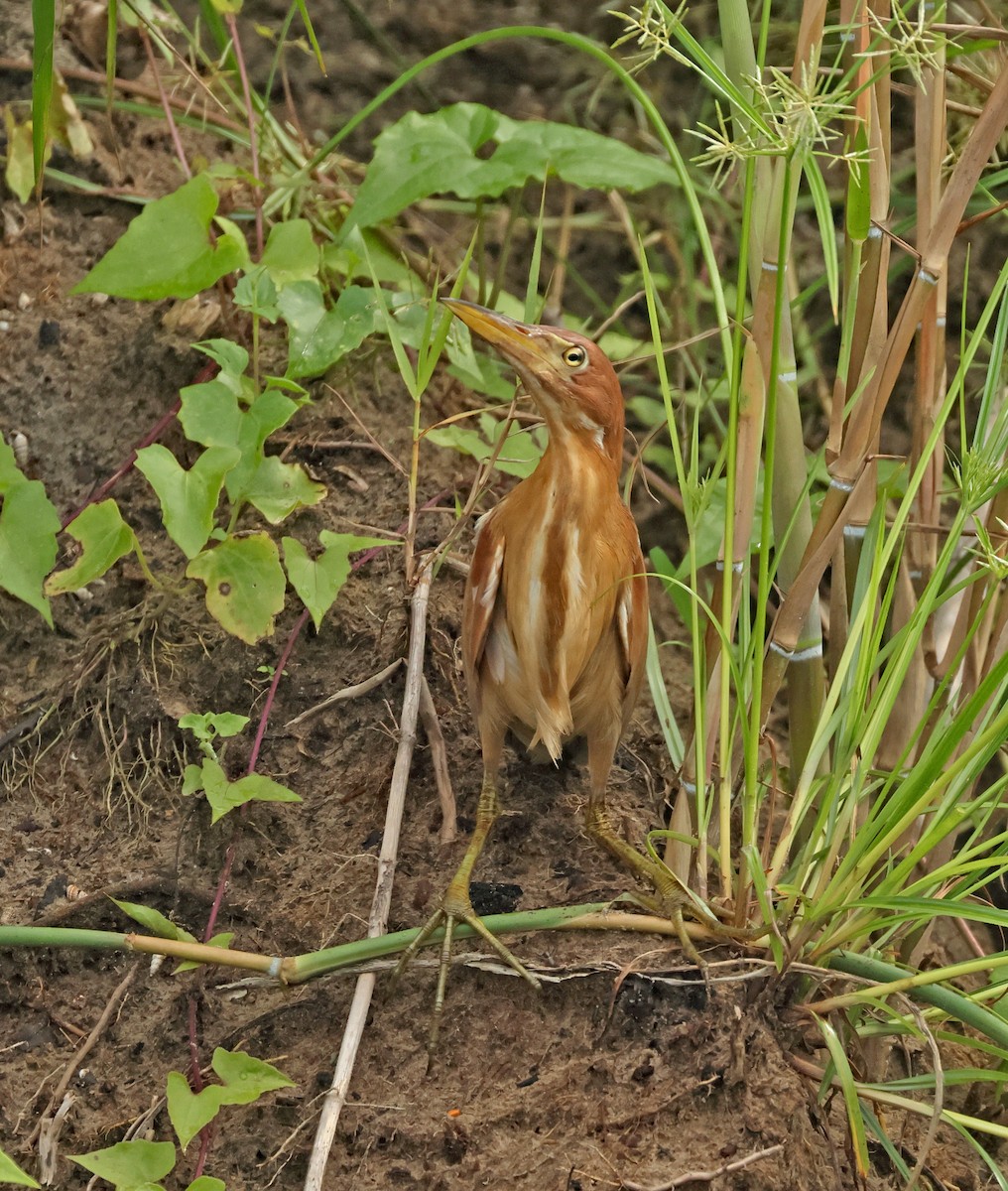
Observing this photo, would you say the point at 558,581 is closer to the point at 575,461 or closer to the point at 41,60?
the point at 575,461

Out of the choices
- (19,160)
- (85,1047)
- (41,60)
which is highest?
(41,60)

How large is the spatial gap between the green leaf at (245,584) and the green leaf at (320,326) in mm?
407

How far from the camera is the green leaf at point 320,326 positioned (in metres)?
2.62

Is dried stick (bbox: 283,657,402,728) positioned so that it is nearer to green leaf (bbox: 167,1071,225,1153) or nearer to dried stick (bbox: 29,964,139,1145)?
dried stick (bbox: 29,964,139,1145)

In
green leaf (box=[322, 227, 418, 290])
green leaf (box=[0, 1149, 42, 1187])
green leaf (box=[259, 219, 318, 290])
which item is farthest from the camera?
green leaf (box=[322, 227, 418, 290])

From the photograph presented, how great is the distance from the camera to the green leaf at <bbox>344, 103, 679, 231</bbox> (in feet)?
8.80

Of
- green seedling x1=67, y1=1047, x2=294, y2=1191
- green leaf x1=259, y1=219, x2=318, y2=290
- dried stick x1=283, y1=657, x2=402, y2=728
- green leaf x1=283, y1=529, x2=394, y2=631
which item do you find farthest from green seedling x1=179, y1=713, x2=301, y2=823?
green leaf x1=259, y1=219, x2=318, y2=290

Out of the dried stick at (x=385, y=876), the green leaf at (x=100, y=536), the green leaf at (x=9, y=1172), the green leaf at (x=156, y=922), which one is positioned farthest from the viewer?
the green leaf at (x=100, y=536)

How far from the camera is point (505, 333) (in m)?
2.12

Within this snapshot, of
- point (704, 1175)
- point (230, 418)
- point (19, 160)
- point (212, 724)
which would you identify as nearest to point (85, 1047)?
point (212, 724)

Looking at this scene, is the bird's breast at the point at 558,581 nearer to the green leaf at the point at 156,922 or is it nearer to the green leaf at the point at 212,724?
the green leaf at the point at 212,724

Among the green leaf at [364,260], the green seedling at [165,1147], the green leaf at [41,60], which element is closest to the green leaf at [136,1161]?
the green seedling at [165,1147]

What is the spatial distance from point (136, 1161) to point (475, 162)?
1961mm

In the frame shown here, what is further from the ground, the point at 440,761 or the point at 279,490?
the point at 279,490
